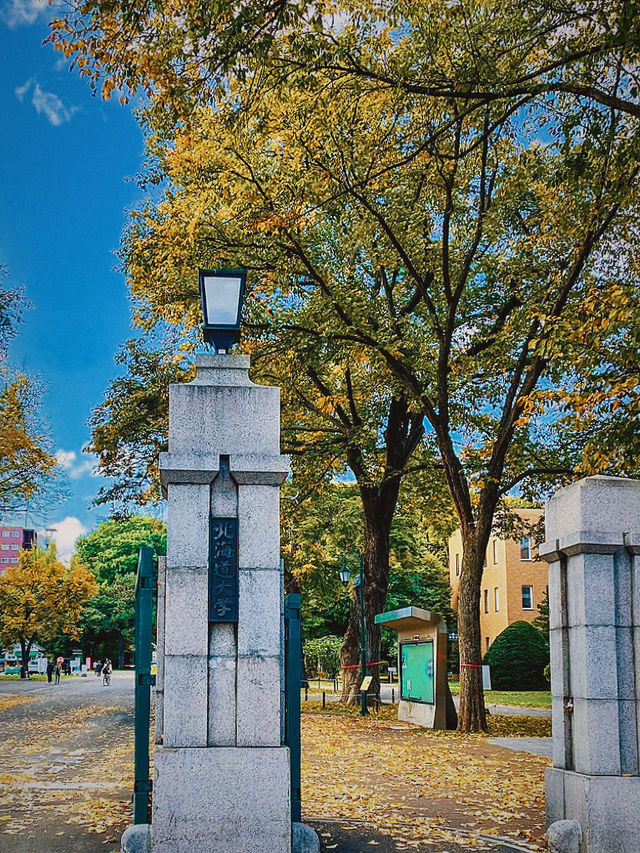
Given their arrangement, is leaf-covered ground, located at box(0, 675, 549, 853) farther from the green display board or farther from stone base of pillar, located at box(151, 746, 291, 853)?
stone base of pillar, located at box(151, 746, 291, 853)

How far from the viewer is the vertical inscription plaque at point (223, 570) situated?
7125 mm

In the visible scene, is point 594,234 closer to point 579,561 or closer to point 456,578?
point 579,561

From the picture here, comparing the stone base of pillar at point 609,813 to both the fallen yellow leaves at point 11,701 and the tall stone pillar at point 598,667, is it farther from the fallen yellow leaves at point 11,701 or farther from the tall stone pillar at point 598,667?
the fallen yellow leaves at point 11,701

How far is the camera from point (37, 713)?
1008 inches

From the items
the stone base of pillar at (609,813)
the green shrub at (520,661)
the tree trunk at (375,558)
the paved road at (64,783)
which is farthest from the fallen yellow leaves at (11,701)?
the stone base of pillar at (609,813)

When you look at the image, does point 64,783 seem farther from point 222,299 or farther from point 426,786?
point 222,299

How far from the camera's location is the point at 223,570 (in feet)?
23.6

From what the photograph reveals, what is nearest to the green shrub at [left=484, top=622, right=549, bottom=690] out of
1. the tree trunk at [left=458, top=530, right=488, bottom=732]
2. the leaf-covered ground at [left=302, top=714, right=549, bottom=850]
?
the tree trunk at [left=458, top=530, right=488, bottom=732]

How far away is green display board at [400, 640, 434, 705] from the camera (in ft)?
68.9

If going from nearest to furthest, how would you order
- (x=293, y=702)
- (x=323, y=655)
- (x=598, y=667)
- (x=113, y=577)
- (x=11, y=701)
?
(x=293, y=702), (x=598, y=667), (x=11, y=701), (x=323, y=655), (x=113, y=577)

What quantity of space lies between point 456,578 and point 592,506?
58.2 m

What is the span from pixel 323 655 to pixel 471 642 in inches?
1404

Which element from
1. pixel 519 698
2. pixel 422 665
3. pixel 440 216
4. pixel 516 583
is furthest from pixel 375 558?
pixel 516 583

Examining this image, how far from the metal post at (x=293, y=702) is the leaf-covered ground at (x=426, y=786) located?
124 centimetres
